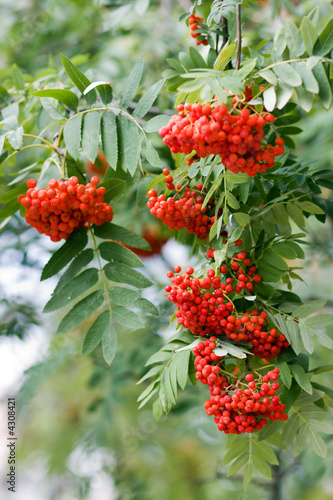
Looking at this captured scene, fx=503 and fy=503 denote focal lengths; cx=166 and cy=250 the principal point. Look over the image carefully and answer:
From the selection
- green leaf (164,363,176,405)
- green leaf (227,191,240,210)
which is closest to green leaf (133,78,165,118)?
green leaf (227,191,240,210)

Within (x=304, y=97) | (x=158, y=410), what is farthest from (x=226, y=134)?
(x=158, y=410)

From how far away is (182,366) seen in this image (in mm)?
1184

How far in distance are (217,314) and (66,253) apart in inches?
21.6

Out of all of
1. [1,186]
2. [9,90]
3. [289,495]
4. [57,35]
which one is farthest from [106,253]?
[289,495]

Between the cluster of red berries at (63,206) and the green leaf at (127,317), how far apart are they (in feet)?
0.85

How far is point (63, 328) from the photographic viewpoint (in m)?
1.39

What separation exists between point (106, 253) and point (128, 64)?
6.70ft

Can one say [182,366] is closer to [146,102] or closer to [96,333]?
[96,333]

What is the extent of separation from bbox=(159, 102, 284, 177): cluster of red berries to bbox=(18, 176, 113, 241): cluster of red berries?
366mm

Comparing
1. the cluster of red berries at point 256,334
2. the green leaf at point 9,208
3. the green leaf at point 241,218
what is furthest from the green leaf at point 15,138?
the cluster of red berries at point 256,334

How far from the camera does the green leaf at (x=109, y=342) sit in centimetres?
133

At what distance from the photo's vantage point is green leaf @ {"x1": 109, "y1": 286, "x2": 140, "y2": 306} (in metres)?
1.43

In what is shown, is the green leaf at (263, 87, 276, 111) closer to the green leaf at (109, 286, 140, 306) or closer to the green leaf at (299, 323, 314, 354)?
the green leaf at (299, 323, 314, 354)

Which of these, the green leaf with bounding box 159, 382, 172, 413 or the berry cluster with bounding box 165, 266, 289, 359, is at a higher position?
the berry cluster with bounding box 165, 266, 289, 359
